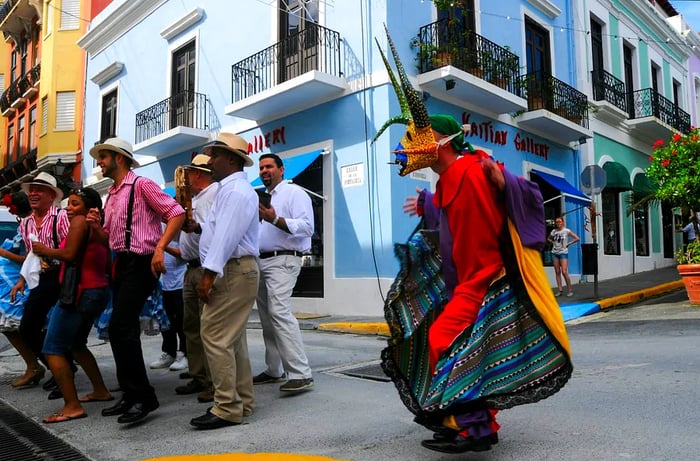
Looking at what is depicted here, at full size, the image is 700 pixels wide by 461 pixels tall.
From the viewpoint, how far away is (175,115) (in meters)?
15.8

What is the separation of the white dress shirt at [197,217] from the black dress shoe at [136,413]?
111 centimetres

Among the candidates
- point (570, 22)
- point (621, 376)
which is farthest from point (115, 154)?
point (570, 22)

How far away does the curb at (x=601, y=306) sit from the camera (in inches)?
Answer: 365

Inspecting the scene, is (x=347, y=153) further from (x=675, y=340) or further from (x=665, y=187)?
(x=675, y=340)

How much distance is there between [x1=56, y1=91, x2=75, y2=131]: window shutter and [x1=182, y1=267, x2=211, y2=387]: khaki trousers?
1937 cm

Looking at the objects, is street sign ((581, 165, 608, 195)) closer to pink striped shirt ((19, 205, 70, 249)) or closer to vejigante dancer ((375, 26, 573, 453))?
vejigante dancer ((375, 26, 573, 453))

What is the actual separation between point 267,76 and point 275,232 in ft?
28.6

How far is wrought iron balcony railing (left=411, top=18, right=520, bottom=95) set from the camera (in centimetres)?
1152

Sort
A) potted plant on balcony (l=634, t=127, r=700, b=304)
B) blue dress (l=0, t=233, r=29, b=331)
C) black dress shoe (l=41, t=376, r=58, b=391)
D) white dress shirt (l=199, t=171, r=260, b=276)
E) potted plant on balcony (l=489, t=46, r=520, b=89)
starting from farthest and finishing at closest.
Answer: potted plant on balcony (l=489, t=46, r=520, b=89)
potted plant on balcony (l=634, t=127, r=700, b=304)
blue dress (l=0, t=233, r=29, b=331)
black dress shoe (l=41, t=376, r=58, b=391)
white dress shirt (l=199, t=171, r=260, b=276)

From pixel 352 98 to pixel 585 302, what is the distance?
5.68 metres

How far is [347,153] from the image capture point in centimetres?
1148

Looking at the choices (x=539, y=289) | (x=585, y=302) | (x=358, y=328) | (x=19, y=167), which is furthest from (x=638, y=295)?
(x=19, y=167)

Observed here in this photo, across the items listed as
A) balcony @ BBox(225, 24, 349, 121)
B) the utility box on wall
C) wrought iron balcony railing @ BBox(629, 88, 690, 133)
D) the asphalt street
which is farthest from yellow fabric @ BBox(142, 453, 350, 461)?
wrought iron balcony railing @ BBox(629, 88, 690, 133)

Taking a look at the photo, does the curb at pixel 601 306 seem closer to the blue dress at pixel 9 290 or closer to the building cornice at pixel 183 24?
the blue dress at pixel 9 290
